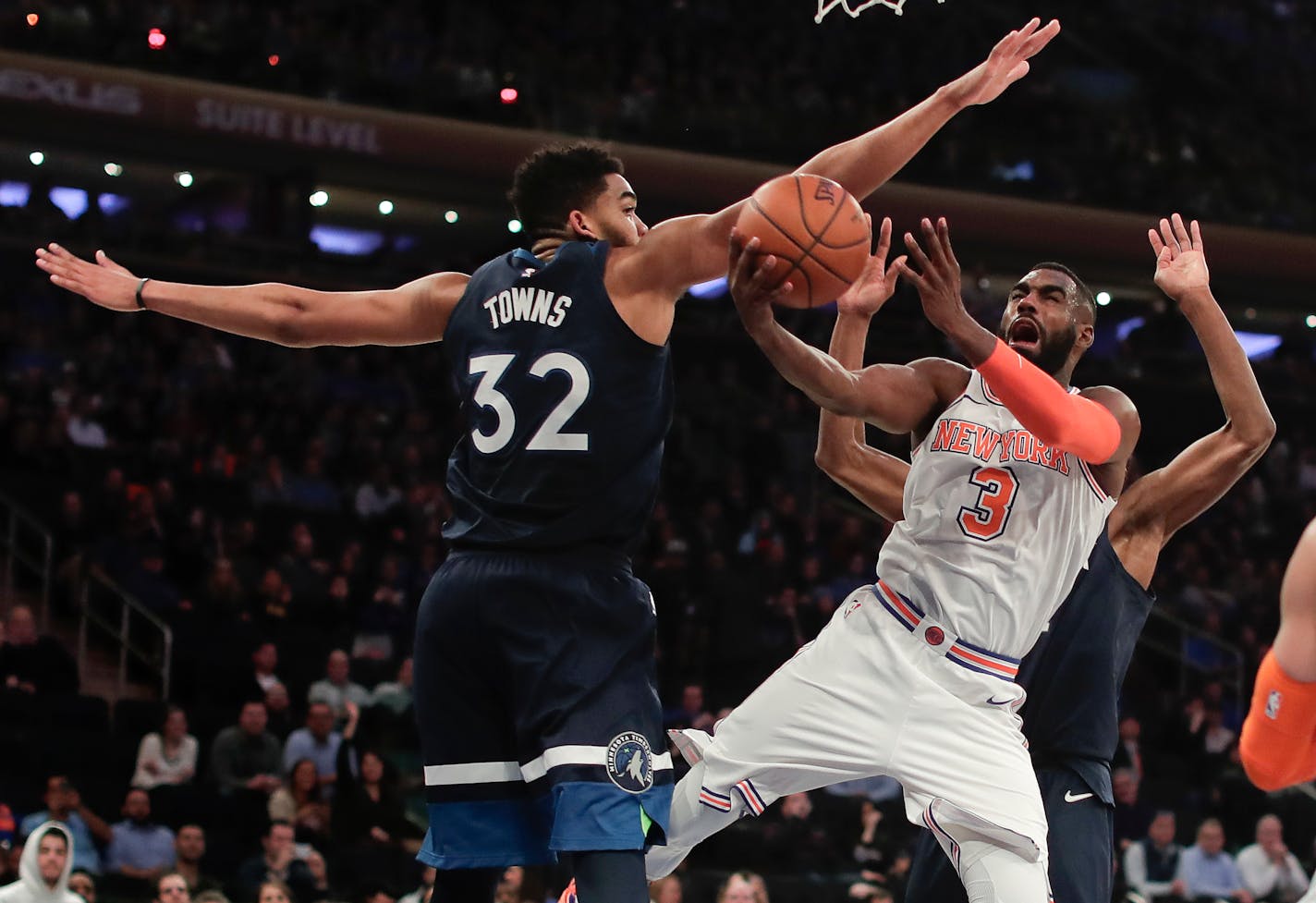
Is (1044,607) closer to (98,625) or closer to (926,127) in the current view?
(926,127)

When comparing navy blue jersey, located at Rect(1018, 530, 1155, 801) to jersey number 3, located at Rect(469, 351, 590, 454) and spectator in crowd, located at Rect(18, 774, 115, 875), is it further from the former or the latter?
spectator in crowd, located at Rect(18, 774, 115, 875)

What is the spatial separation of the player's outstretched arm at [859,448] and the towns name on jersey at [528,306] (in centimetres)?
171

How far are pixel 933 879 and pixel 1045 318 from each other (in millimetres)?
1915

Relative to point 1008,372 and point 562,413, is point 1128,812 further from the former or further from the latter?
point 562,413

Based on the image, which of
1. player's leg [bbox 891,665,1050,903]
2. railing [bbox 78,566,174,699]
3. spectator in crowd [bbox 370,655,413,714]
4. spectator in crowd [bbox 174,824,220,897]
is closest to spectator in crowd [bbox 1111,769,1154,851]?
spectator in crowd [bbox 370,655,413,714]

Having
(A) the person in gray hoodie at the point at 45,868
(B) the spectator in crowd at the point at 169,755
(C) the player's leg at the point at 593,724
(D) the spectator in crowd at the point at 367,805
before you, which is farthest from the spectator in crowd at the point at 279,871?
(C) the player's leg at the point at 593,724

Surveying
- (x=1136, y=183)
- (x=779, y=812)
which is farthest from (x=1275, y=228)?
(x=779, y=812)

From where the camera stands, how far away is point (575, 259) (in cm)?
450

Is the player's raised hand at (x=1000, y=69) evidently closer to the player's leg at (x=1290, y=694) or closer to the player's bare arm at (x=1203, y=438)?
the player's bare arm at (x=1203, y=438)

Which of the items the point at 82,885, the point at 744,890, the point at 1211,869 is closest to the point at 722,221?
the point at 744,890

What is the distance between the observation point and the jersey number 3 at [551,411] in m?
4.42

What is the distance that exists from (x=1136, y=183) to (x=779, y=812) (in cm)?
1412

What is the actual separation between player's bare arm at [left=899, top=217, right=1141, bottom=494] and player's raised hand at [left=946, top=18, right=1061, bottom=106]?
381 millimetres

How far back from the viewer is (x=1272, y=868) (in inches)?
540
